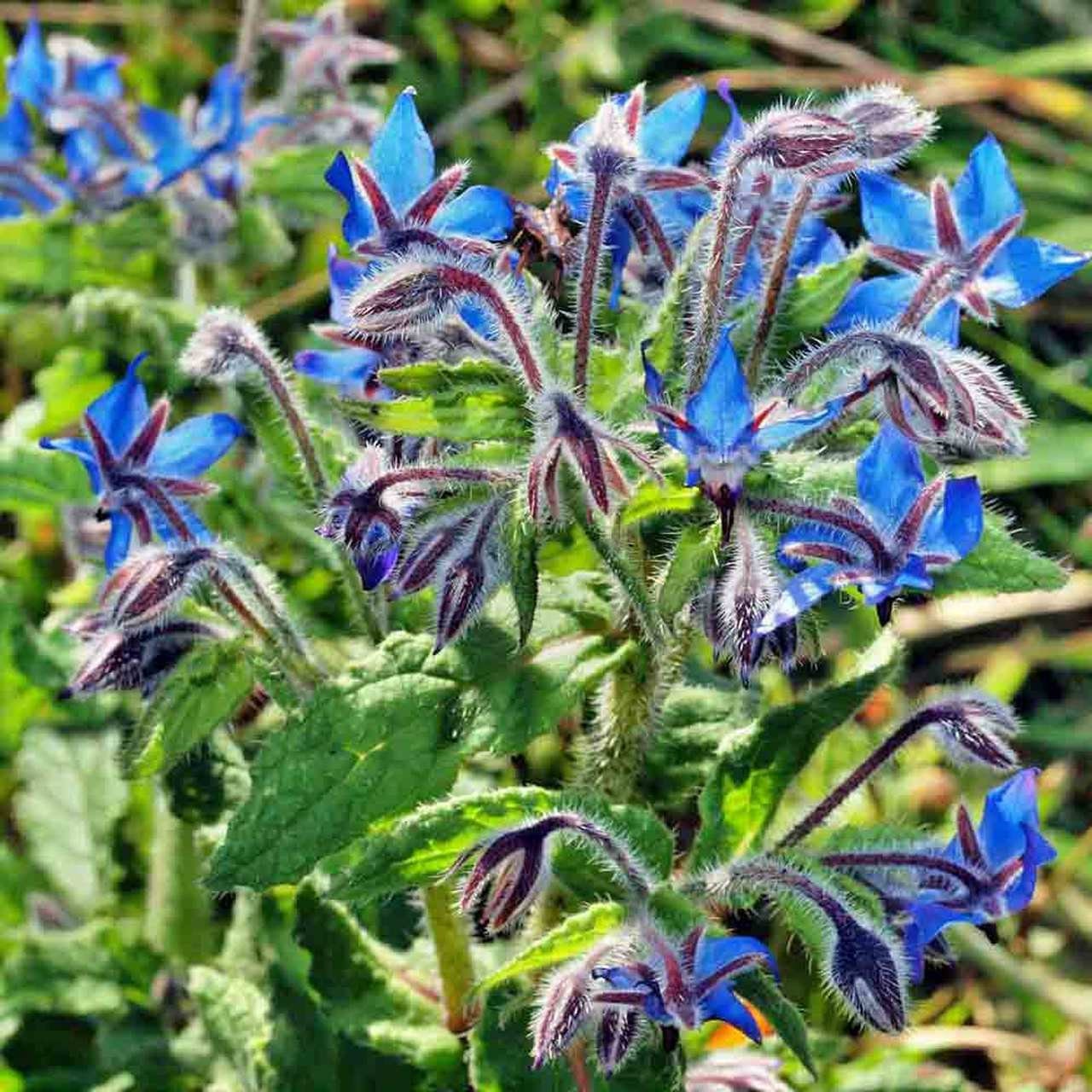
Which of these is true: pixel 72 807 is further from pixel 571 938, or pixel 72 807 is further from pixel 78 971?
pixel 571 938

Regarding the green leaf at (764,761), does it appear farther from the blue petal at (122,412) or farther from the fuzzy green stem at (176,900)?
the fuzzy green stem at (176,900)

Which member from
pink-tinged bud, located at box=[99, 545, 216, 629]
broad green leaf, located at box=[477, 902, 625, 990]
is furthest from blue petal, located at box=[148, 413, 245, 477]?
broad green leaf, located at box=[477, 902, 625, 990]

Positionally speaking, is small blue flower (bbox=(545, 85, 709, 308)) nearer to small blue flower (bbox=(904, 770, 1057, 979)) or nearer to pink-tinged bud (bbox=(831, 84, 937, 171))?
pink-tinged bud (bbox=(831, 84, 937, 171))

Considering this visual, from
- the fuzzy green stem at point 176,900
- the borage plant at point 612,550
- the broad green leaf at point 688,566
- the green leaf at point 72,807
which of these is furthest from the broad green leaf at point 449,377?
the green leaf at point 72,807

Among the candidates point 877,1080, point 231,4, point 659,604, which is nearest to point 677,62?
point 231,4

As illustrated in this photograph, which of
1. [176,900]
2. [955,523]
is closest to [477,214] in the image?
[955,523]

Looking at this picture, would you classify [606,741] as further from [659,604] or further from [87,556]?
[87,556]
